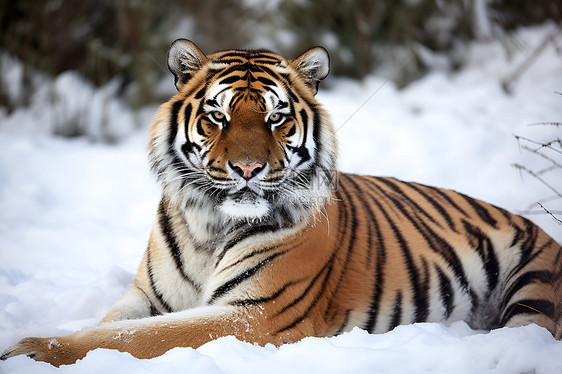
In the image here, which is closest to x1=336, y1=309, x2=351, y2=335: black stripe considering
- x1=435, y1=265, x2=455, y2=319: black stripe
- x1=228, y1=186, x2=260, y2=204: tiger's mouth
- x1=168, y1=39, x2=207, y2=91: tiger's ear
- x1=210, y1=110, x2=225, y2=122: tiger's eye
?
x1=435, y1=265, x2=455, y2=319: black stripe

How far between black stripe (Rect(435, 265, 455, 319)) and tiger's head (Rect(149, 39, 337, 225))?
51 cm

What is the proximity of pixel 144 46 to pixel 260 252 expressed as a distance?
3.69 metres

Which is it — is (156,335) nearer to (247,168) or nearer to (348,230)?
(247,168)

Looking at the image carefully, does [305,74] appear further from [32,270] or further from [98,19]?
[98,19]

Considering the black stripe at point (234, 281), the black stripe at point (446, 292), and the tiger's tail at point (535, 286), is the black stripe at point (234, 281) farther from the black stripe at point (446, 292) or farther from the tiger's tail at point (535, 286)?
the tiger's tail at point (535, 286)

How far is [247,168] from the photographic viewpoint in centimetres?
144

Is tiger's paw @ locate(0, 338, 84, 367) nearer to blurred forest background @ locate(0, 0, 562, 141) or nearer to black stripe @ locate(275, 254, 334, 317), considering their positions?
black stripe @ locate(275, 254, 334, 317)

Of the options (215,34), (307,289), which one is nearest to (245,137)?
(307,289)

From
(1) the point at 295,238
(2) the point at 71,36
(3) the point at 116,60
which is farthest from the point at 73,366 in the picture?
(2) the point at 71,36

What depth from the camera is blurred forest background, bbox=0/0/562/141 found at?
480cm

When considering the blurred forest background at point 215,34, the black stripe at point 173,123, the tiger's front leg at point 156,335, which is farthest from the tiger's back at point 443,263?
the blurred forest background at point 215,34

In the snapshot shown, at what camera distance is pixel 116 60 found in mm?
4812

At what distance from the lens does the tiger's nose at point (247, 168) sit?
144 centimetres

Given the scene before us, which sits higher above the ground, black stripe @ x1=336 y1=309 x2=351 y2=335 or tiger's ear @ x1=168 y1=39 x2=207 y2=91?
tiger's ear @ x1=168 y1=39 x2=207 y2=91
